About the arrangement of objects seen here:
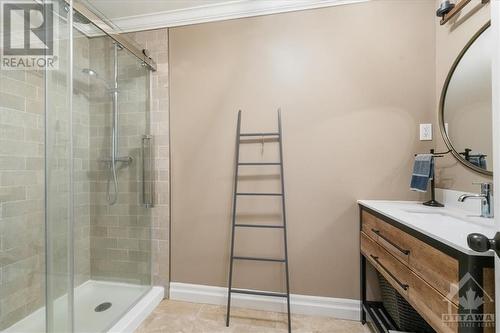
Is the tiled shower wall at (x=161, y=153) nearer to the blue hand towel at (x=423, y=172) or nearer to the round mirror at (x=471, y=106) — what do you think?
the blue hand towel at (x=423, y=172)

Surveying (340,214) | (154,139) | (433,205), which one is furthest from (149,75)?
(433,205)

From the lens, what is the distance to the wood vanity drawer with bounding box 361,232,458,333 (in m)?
0.86

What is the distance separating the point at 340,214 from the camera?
182 cm

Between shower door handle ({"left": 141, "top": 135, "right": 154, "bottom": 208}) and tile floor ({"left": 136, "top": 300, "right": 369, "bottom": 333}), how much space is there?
2.97 feet

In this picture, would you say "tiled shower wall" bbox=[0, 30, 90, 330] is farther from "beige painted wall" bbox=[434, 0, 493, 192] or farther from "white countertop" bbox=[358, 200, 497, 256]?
"beige painted wall" bbox=[434, 0, 493, 192]

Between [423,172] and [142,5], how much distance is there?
2533 mm

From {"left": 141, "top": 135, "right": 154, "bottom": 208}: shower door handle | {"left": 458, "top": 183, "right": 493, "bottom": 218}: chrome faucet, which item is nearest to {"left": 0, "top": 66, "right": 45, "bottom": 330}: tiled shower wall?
{"left": 141, "top": 135, "right": 154, "bottom": 208}: shower door handle

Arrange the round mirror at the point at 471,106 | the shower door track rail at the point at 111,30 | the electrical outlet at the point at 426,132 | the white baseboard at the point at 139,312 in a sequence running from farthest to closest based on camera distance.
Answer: the electrical outlet at the point at 426,132, the white baseboard at the point at 139,312, the shower door track rail at the point at 111,30, the round mirror at the point at 471,106

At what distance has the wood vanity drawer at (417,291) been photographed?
86 cm

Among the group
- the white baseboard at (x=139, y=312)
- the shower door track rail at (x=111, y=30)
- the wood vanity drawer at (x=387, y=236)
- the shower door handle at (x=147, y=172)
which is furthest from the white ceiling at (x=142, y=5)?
the white baseboard at (x=139, y=312)

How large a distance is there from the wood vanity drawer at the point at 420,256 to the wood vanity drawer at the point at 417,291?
0.09ft

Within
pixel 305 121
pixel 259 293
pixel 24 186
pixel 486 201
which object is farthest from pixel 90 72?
pixel 486 201

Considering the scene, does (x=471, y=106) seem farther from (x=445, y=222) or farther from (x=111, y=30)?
(x=111, y=30)

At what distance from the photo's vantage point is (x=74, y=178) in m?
1.44
